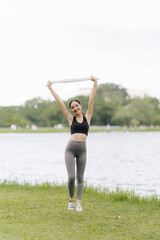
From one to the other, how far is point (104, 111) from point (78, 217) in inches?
4533

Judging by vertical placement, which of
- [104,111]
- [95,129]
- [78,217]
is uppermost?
[104,111]

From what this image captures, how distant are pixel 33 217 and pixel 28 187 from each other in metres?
4.56

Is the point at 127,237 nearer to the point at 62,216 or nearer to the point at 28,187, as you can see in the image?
the point at 62,216

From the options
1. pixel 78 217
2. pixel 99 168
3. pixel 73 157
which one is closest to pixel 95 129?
pixel 99 168

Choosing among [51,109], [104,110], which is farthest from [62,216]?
[104,110]

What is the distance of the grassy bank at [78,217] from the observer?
19.6 ft

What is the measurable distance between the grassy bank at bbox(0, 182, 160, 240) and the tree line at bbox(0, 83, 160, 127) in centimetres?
9158

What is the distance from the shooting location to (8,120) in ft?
332

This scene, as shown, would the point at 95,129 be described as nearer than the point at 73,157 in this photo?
No

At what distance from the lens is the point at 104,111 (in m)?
122

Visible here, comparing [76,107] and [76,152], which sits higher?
[76,107]

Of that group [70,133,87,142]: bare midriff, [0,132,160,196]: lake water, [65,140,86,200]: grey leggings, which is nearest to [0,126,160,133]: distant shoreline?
[0,132,160,196]: lake water

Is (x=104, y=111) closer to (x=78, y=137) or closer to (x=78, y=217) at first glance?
(x=78, y=137)

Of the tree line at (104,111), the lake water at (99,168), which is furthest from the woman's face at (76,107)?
the tree line at (104,111)
